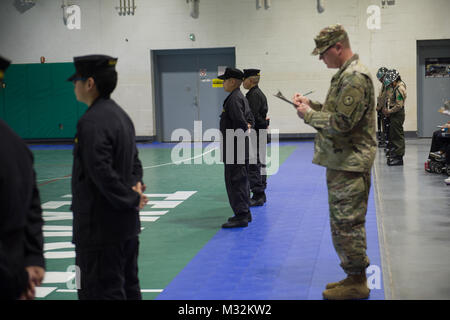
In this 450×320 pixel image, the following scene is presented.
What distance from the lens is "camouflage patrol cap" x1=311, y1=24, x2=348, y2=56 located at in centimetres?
466

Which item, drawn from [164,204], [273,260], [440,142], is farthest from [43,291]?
[440,142]

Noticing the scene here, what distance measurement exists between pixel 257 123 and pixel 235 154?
191cm

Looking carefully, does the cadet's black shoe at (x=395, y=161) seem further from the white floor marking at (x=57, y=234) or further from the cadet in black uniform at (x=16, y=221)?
the cadet in black uniform at (x=16, y=221)

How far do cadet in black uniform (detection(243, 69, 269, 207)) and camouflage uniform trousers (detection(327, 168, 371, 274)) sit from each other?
172 inches

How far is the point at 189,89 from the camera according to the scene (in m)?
21.0

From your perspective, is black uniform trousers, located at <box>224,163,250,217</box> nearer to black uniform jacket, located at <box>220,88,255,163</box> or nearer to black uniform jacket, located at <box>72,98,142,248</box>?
black uniform jacket, located at <box>220,88,255,163</box>

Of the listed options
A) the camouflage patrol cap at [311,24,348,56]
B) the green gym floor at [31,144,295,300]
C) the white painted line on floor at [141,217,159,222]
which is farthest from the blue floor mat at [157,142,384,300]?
the camouflage patrol cap at [311,24,348,56]

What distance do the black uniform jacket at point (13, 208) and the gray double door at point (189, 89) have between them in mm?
18447

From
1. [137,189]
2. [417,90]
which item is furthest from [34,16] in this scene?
[137,189]

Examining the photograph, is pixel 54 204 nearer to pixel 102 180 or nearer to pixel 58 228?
pixel 58 228

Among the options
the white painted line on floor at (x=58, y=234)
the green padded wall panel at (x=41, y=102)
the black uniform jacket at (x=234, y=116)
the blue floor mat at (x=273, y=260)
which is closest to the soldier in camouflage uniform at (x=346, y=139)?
the blue floor mat at (x=273, y=260)

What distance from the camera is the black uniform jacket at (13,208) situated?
232cm
